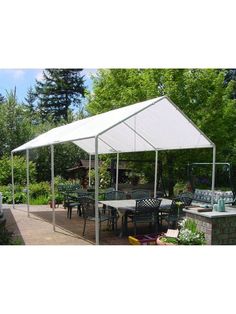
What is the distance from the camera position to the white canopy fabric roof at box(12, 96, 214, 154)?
7.61 m

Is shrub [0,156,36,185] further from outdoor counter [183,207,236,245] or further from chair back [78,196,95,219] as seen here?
outdoor counter [183,207,236,245]

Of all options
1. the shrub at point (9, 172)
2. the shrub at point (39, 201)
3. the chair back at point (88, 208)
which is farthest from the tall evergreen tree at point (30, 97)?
the chair back at point (88, 208)

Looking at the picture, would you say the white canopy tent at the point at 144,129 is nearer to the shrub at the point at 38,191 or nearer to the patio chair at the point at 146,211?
the patio chair at the point at 146,211

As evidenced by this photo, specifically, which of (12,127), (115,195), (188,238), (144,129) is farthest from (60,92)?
(188,238)

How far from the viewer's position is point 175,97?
15.2 metres

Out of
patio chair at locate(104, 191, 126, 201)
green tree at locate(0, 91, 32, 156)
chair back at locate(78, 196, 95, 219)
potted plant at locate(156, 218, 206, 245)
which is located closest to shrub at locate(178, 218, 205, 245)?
potted plant at locate(156, 218, 206, 245)

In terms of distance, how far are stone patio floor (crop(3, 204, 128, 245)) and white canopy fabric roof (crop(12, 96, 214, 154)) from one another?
2104 millimetres

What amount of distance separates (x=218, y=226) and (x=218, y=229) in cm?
6

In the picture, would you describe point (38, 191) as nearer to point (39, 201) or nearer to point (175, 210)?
point (39, 201)

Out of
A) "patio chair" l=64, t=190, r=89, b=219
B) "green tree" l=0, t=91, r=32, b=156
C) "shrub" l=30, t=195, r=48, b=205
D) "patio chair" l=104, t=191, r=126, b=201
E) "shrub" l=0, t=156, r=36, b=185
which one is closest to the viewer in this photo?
"patio chair" l=104, t=191, r=126, b=201

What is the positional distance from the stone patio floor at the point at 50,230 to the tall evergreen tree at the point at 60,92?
895 inches

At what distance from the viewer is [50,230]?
29.8 feet
